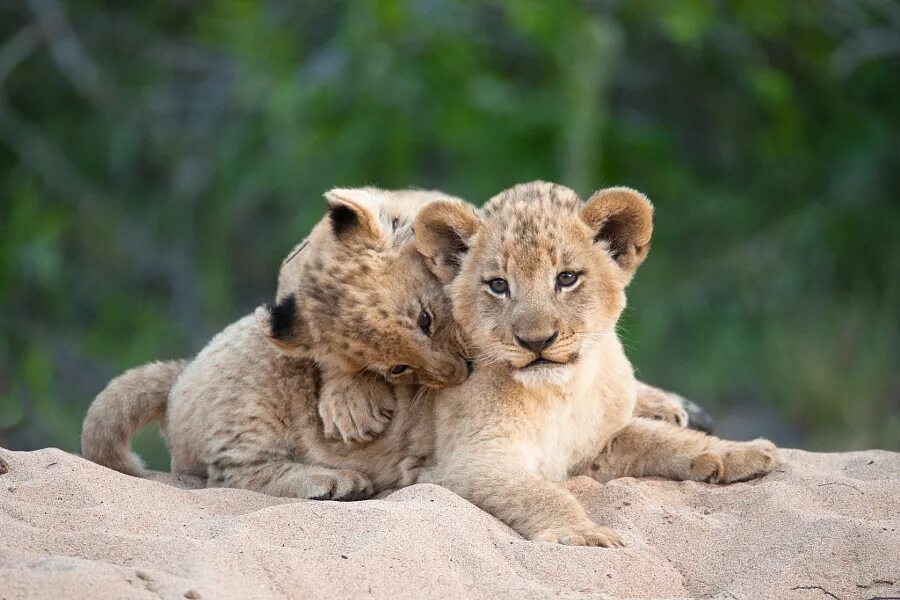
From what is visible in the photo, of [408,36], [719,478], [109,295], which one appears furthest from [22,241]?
[719,478]

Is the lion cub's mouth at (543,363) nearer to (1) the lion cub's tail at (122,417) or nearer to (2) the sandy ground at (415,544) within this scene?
(2) the sandy ground at (415,544)

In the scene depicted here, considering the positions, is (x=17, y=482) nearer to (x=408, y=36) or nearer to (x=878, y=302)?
(x=408, y=36)

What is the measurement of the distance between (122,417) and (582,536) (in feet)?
7.31

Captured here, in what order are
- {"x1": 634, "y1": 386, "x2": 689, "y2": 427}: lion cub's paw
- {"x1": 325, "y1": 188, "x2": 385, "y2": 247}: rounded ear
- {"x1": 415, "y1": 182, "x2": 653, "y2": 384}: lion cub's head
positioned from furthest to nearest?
1. {"x1": 634, "y1": 386, "x2": 689, "y2": 427}: lion cub's paw
2. {"x1": 325, "y1": 188, "x2": 385, "y2": 247}: rounded ear
3. {"x1": 415, "y1": 182, "x2": 653, "y2": 384}: lion cub's head

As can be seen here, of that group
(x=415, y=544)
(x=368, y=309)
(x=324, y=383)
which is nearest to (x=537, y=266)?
(x=368, y=309)

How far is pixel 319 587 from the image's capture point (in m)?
3.83

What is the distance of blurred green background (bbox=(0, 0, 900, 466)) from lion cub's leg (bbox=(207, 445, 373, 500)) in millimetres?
4744

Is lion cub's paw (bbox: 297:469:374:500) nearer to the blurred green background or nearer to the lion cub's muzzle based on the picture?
the lion cub's muzzle

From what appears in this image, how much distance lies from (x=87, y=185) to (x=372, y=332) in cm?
889

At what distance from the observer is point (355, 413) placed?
17.5ft

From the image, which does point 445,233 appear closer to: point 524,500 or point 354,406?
point 354,406

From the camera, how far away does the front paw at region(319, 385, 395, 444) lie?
5.32 m

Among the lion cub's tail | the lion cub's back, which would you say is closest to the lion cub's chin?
the lion cub's back

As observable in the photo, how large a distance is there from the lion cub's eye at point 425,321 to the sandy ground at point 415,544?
0.66 metres
